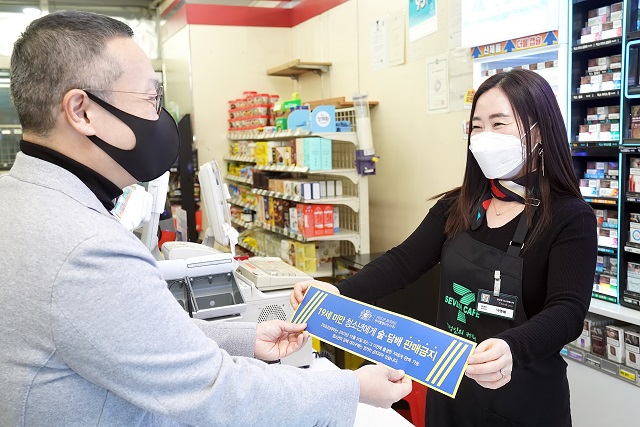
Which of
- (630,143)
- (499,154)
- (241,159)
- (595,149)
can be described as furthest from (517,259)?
(241,159)

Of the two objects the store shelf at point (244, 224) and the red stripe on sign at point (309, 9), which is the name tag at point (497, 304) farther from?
the store shelf at point (244, 224)

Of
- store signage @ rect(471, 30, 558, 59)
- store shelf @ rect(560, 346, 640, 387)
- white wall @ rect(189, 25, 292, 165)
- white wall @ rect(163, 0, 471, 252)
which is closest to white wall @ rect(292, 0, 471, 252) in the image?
white wall @ rect(163, 0, 471, 252)

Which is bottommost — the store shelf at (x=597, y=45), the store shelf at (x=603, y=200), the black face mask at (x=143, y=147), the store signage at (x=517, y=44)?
the store shelf at (x=603, y=200)

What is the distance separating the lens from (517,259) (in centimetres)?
177

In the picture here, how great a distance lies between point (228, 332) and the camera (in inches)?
63.0

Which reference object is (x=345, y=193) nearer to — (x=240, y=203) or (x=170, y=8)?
(x=240, y=203)

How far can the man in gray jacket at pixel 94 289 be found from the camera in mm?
940

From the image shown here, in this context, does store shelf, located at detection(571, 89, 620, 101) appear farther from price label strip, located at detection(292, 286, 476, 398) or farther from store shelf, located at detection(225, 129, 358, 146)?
store shelf, located at detection(225, 129, 358, 146)

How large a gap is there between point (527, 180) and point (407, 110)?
138 inches

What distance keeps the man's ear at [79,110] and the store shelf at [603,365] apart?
9.58 feet

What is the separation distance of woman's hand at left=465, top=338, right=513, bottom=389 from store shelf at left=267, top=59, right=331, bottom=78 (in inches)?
224

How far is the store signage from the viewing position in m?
3.24

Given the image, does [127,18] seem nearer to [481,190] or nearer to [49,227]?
[481,190]

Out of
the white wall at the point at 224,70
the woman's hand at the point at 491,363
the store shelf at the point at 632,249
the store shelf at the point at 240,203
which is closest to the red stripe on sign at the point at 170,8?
the white wall at the point at 224,70
